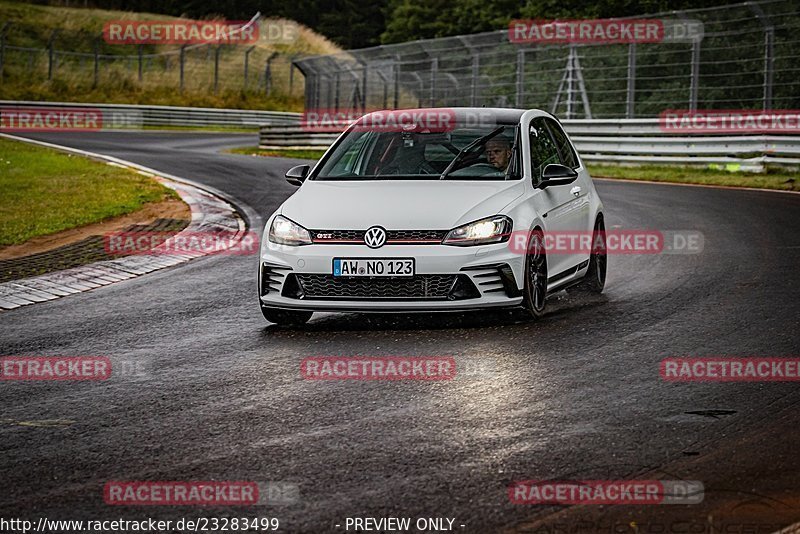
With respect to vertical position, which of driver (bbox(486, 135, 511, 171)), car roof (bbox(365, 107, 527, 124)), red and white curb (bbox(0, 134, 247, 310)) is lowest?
red and white curb (bbox(0, 134, 247, 310))

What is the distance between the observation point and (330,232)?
29.2ft

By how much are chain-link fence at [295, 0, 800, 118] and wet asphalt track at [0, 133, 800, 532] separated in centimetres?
1478

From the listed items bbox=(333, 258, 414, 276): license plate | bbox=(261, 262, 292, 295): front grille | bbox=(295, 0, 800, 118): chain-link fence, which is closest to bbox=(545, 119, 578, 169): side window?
bbox=(333, 258, 414, 276): license plate

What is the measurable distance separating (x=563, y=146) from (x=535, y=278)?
7.40 feet

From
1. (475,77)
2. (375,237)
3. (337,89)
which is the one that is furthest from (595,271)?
(337,89)

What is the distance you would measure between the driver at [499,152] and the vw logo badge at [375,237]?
146 cm

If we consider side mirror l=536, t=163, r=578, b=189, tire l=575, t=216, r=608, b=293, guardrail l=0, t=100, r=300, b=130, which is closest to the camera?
side mirror l=536, t=163, r=578, b=189

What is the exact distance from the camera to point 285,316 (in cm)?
928

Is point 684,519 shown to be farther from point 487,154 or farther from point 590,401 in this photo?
point 487,154

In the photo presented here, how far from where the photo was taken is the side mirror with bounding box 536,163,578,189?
31.7 ft

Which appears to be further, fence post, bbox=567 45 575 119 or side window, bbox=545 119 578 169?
fence post, bbox=567 45 575 119

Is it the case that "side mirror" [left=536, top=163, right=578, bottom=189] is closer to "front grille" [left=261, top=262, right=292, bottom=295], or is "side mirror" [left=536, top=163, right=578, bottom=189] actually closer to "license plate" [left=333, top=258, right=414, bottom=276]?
"license plate" [left=333, top=258, right=414, bottom=276]

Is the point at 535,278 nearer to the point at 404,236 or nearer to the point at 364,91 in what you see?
the point at 404,236

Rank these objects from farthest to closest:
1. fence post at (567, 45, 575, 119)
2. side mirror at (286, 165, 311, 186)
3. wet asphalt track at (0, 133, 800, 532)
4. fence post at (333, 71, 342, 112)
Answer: fence post at (333, 71, 342, 112) < fence post at (567, 45, 575, 119) < side mirror at (286, 165, 311, 186) < wet asphalt track at (0, 133, 800, 532)
